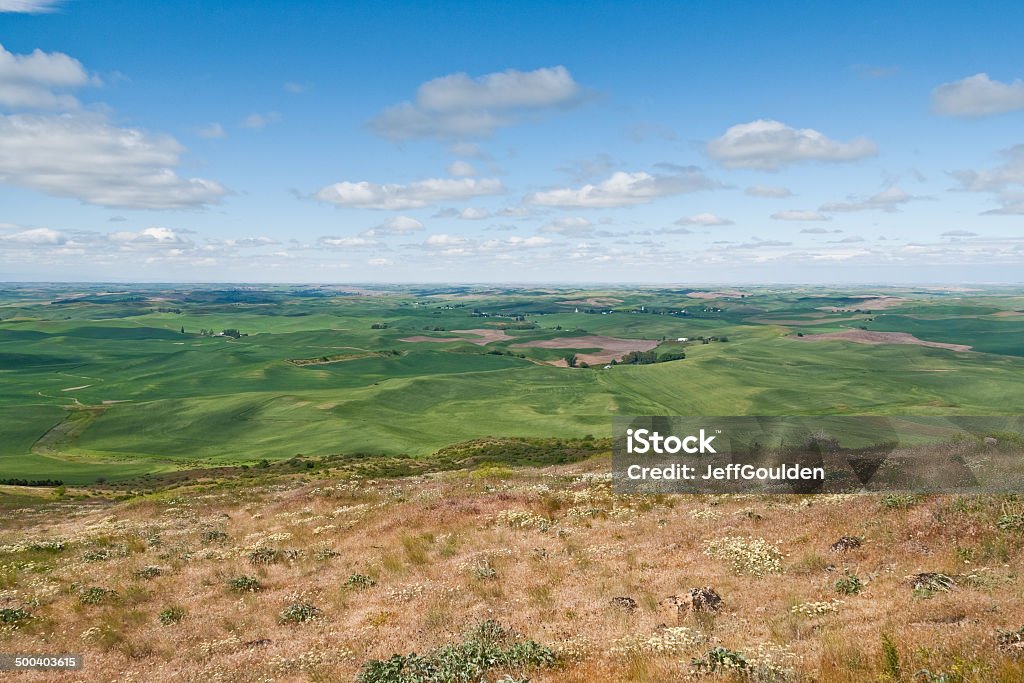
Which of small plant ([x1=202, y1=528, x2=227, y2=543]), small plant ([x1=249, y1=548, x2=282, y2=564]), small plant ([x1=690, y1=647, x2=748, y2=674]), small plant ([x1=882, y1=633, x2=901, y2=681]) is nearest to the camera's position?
small plant ([x1=882, y1=633, x2=901, y2=681])

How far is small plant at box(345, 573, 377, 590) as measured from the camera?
17297mm

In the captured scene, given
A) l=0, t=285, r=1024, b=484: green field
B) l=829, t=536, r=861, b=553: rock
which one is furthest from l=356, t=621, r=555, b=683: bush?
l=0, t=285, r=1024, b=484: green field

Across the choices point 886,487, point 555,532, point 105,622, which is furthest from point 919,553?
point 105,622

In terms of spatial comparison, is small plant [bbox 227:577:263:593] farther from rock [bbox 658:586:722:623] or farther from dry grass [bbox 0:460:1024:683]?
rock [bbox 658:586:722:623]

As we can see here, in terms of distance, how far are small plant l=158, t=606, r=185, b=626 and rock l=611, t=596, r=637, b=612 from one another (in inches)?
510

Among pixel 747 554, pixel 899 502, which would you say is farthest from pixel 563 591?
pixel 899 502

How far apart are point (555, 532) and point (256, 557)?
12.3 m

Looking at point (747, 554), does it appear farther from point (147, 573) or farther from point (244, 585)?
point (147, 573)

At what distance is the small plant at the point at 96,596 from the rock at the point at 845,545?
22.9 meters

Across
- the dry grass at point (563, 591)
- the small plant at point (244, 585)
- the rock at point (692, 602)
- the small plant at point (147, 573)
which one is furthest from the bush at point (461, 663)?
the small plant at point (147, 573)

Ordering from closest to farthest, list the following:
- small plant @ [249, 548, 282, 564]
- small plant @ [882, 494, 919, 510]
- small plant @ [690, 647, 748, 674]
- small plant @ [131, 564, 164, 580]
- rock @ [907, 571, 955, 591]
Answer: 1. small plant @ [690, 647, 748, 674]
2. rock @ [907, 571, 955, 591]
3. small plant @ [882, 494, 919, 510]
4. small plant @ [131, 564, 164, 580]
5. small plant @ [249, 548, 282, 564]

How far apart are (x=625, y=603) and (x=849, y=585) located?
5.29 meters

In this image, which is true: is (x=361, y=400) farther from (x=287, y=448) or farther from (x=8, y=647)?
(x=8, y=647)

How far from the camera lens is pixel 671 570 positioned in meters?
15.7
